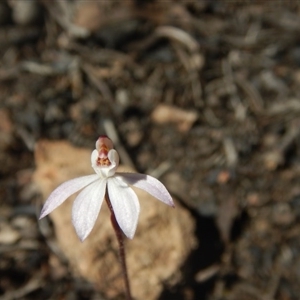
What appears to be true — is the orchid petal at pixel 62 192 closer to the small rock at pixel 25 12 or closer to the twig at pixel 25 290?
the twig at pixel 25 290

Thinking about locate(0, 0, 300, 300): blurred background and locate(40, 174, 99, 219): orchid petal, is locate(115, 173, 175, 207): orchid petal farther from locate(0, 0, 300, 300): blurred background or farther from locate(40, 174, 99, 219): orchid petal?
locate(0, 0, 300, 300): blurred background

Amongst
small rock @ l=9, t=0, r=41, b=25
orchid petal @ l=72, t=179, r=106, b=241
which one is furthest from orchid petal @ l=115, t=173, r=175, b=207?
small rock @ l=9, t=0, r=41, b=25

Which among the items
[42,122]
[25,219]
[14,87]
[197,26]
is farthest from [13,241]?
[197,26]

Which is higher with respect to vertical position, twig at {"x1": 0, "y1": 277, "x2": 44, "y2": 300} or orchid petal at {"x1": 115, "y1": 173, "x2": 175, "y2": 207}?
orchid petal at {"x1": 115, "y1": 173, "x2": 175, "y2": 207}

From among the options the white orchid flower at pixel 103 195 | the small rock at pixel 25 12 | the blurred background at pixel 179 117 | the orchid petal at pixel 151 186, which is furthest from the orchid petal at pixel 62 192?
the small rock at pixel 25 12

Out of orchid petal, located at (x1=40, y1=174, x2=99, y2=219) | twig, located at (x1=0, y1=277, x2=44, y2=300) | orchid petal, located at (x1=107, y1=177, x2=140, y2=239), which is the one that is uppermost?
orchid petal, located at (x1=40, y1=174, x2=99, y2=219)
